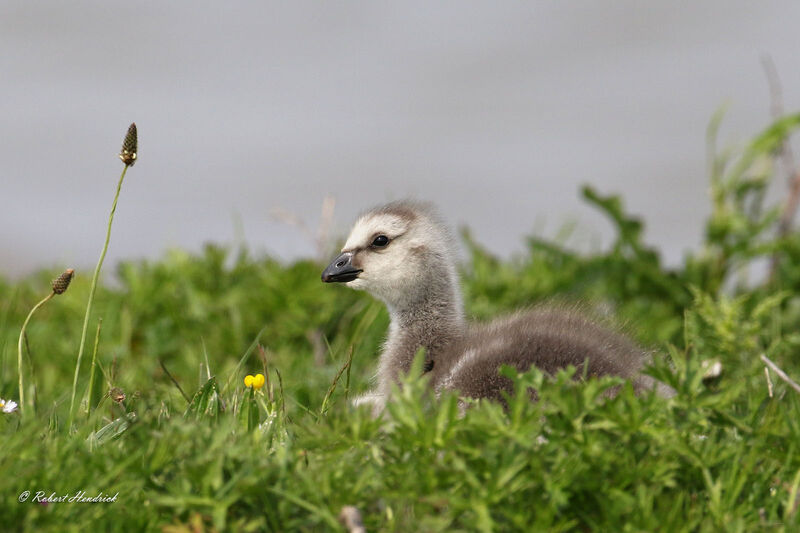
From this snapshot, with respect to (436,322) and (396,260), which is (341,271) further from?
(436,322)

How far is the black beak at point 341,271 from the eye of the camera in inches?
185

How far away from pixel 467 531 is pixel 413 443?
273 millimetres

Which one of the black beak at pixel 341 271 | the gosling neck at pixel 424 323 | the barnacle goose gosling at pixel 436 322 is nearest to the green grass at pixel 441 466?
the barnacle goose gosling at pixel 436 322

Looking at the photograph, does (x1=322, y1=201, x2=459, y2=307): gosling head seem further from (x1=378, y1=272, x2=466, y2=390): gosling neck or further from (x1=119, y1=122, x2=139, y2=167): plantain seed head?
(x1=119, y1=122, x2=139, y2=167): plantain seed head

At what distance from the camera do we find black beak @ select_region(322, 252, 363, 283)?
15.5 feet

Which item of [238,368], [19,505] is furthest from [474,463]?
[238,368]

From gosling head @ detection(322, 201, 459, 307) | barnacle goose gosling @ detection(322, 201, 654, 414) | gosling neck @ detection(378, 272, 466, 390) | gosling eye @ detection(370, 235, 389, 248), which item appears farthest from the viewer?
gosling eye @ detection(370, 235, 389, 248)

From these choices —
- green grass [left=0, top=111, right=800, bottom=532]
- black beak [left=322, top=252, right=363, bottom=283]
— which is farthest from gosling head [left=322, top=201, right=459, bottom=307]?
green grass [left=0, top=111, right=800, bottom=532]

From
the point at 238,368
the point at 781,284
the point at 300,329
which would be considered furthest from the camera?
the point at 781,284

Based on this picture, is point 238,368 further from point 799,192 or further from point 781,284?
point 799,192

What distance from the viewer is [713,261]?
6.90 metres

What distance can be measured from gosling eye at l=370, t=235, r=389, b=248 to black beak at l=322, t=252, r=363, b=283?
0.14 meters

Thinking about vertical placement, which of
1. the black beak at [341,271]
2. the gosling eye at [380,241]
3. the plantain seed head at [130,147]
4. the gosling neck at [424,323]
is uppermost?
the plantain seed head at [130,147]

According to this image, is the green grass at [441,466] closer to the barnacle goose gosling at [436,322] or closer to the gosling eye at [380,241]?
the barnacle goose gosling at [436,322]
